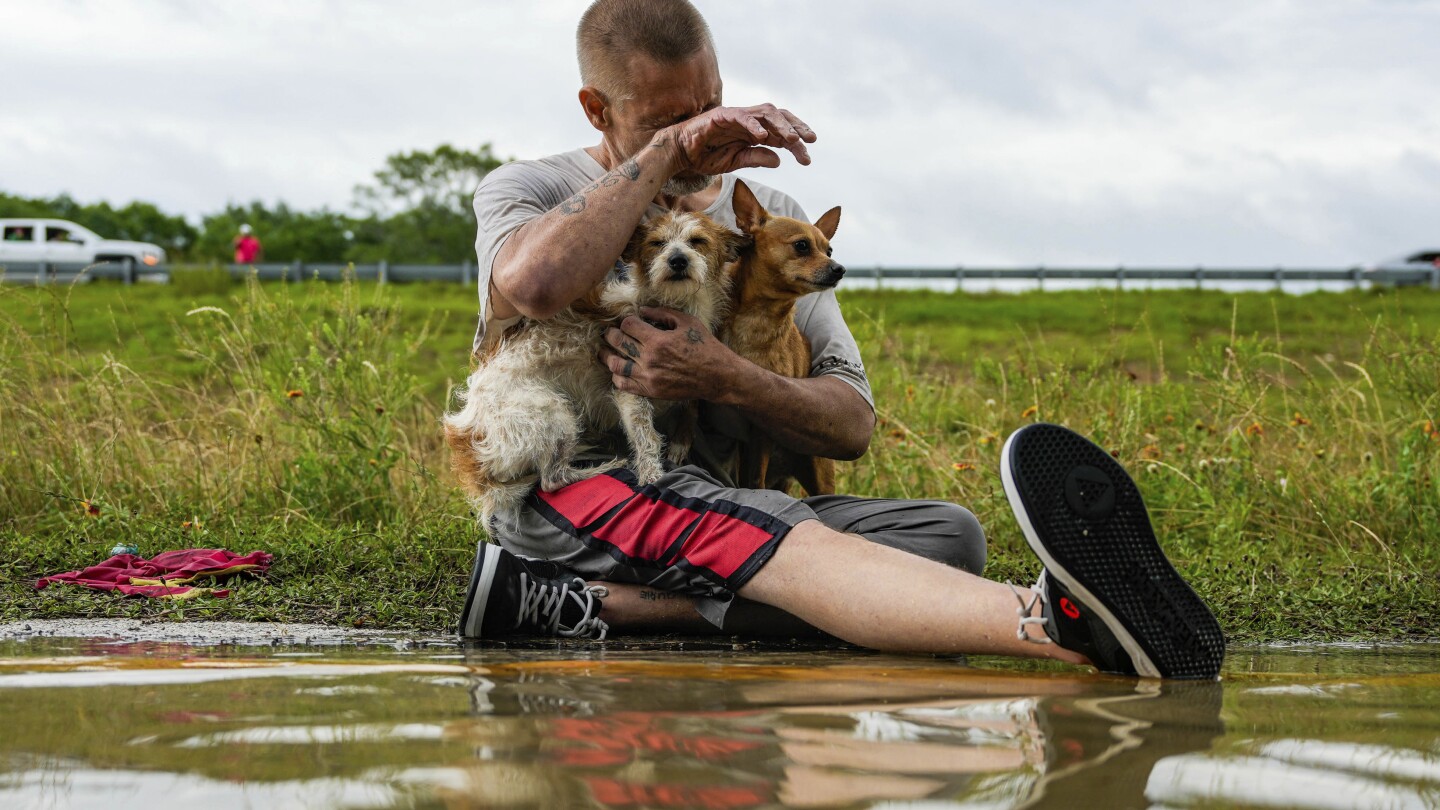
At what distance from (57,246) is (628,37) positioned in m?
28.6

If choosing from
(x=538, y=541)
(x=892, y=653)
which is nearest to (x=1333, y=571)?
(x=892, y=653)

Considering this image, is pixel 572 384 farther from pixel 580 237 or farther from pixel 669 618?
pixel 669 618

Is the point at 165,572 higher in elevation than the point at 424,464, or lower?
lower

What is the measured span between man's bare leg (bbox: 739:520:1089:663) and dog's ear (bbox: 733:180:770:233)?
1229 mm

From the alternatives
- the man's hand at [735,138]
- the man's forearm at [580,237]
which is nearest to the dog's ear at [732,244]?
the man's hand at [735,138]

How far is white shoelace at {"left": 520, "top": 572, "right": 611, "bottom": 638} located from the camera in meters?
3.60

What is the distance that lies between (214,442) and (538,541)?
3.31m

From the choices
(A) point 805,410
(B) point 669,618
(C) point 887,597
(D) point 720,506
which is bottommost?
(B) point 669,618

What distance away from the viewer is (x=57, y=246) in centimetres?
2825

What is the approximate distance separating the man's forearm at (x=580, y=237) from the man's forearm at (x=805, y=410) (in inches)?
21.0

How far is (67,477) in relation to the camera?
5898 millimetres

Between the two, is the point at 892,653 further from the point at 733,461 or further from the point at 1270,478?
the point at 1270,478

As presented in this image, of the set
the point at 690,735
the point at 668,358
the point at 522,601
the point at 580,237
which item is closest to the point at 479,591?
the point at 522,601

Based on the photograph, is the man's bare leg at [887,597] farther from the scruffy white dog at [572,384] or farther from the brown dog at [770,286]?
the brown dog at [770,286]
